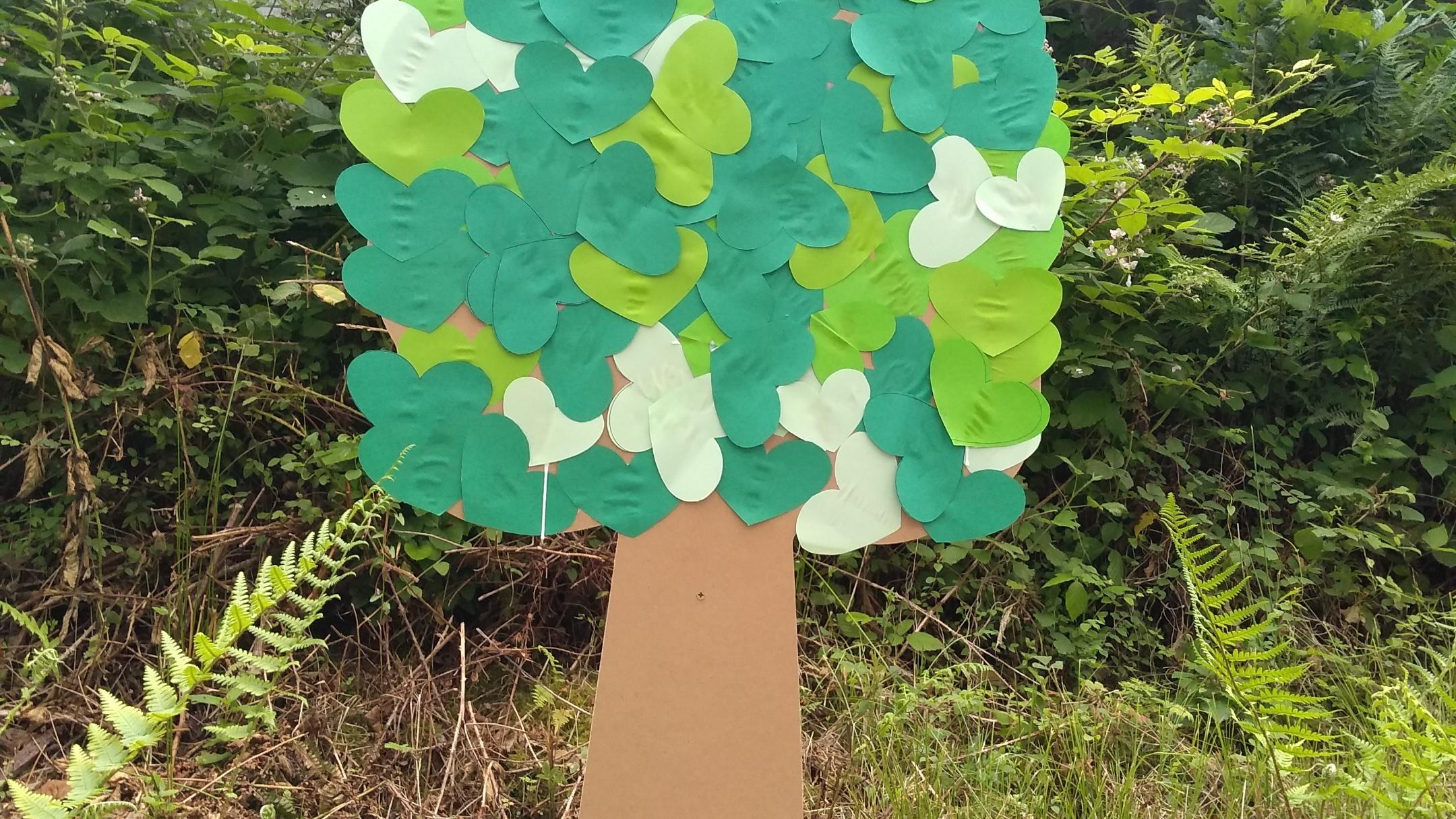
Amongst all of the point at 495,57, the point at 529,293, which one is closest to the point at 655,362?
the point at 529,293

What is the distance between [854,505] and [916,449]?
103 millimetres

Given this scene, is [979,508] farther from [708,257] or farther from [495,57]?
[495,57]

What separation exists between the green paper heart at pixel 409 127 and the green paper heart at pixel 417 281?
88 mm

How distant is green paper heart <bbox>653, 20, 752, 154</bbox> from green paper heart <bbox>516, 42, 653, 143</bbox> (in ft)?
0.09

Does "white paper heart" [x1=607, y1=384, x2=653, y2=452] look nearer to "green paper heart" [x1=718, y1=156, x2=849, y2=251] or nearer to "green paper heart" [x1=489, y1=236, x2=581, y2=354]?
"green paper heart" [x1=489, y1=236, x2=581, y2=354]

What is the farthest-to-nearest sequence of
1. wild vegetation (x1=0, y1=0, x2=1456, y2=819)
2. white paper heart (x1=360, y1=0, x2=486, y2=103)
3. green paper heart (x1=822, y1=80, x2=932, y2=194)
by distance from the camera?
wild vegetation (x1=0, y1=0, x2=1456, y2=819)
green paper heart (x1=822, y1=80, x2=932, y2=194)
white paper heart (x1=360, y1=0, x2=486, y2=103)

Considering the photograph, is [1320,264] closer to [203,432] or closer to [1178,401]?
[1178,401]

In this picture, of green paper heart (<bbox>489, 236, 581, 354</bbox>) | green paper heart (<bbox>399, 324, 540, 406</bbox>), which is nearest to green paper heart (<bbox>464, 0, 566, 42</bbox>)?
green paper heart (<bbox>489, 236, 581, 354</bbox>)

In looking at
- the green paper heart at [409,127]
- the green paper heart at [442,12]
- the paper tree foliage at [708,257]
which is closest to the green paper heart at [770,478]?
the paper tree foliage at [708,257]

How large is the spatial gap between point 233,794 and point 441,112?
1.01 meters

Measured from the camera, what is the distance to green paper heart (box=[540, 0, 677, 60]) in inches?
36.8

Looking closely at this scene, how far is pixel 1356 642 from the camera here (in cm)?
173

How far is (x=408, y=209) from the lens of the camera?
90 cm

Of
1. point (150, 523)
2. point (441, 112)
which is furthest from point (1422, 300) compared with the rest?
point (150, 523)
